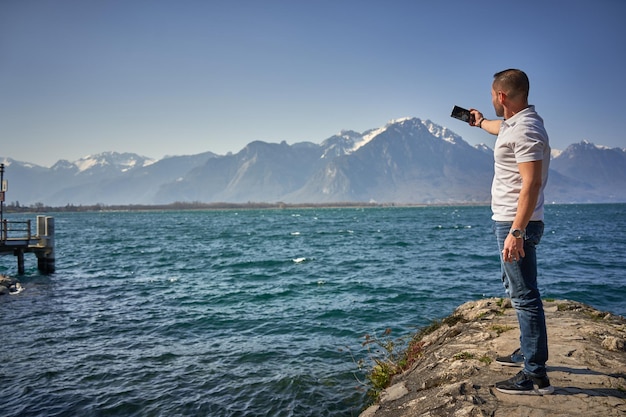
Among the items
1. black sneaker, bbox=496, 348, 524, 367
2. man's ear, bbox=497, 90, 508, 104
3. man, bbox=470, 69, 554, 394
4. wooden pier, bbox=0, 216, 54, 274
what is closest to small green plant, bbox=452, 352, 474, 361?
black sneaker, bbox=496, 348, 524, 367

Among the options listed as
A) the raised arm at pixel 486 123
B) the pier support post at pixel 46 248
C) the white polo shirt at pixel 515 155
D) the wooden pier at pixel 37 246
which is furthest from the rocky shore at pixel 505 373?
the wooden pier at pixel 37 246

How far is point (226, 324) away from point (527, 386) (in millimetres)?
10729

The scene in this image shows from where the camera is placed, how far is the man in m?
4.07

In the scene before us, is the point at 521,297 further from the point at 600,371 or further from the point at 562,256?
the point at 562,256

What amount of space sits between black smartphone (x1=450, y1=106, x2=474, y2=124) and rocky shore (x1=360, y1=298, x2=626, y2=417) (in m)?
3.33

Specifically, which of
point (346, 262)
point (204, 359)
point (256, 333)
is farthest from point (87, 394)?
point (346, 262)

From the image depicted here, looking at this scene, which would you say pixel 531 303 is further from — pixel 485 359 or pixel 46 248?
pixel 46 248

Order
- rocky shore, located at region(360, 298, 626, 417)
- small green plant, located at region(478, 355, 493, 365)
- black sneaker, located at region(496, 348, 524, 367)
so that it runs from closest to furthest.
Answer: rocky shore, located at region(360, 298, 626, 417), black sneaker, located at region(496, 348, 524, 367), small green plant, located at region(478, 355, 493, 365)

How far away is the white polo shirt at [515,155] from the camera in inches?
A: 161

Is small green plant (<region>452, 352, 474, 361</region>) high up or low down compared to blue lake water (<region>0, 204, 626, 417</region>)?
up

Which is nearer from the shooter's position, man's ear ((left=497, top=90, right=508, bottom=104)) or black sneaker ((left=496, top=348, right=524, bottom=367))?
man's ear ((left=497, top=90, right=508, bottom=104))

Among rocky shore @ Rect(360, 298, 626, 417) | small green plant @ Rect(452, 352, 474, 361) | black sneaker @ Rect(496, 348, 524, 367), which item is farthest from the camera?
small green plant @ Rect(452, 352, 474, 361)

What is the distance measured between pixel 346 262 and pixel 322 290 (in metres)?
9.33

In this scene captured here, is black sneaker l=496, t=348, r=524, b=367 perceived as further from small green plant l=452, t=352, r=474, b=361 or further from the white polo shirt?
the white polo shirt
